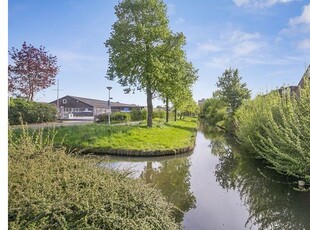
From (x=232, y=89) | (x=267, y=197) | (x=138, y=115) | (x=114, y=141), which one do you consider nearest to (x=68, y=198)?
(x=267, y=197)

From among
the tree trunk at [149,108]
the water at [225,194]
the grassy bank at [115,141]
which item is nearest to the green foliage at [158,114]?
the tree trunk at [149,108]

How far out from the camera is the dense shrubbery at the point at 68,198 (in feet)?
7.83

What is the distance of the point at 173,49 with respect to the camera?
651 inches

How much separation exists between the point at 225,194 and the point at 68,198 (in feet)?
16.3

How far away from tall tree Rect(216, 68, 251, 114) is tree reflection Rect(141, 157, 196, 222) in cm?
1958

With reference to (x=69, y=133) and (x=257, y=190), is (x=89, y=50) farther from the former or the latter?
(x=69, y=133)

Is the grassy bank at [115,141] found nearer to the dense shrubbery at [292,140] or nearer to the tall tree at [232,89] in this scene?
the dense shrubbery at [292,140]

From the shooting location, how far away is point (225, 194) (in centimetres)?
672

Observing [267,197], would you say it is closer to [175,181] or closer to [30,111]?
[175,181]

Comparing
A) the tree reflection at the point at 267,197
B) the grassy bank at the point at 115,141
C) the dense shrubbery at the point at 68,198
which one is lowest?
the tree reflection at the point at 267,197

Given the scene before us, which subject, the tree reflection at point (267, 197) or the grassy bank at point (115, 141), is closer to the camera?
the tree reflection at point (267, 197)

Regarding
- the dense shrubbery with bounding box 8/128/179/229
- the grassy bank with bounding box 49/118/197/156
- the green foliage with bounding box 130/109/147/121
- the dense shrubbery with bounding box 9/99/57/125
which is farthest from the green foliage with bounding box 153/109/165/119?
the dense shrubbery with bounding box 8/128/179/229

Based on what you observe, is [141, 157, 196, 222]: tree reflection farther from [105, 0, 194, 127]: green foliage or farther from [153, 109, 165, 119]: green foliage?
[153, 109, 165, 119]: green foliage

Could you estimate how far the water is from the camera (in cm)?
502
